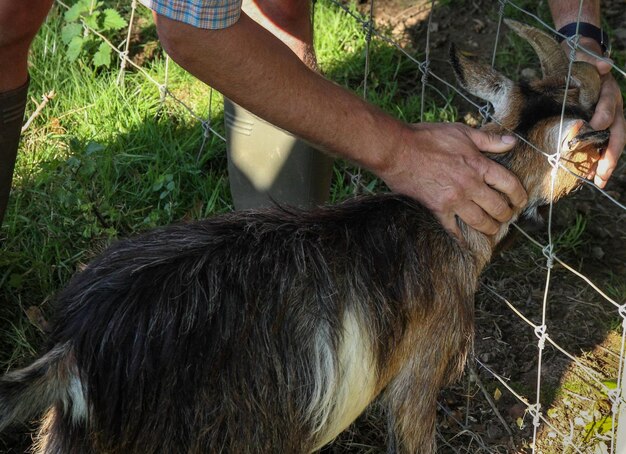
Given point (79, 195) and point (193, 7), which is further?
point (79, 195)

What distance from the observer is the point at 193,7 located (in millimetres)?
2129

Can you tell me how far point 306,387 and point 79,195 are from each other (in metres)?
1.73

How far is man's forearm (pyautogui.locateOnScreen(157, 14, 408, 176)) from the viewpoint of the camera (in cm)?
224

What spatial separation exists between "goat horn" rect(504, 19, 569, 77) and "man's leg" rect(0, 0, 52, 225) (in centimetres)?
156

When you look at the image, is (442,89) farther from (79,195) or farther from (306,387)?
(306,387)

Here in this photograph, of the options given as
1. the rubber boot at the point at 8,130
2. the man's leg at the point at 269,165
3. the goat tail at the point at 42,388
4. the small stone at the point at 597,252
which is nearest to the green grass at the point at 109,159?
the man's leg at the point at 269,165

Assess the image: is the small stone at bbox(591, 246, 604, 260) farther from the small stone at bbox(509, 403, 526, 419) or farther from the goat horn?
the goat horn

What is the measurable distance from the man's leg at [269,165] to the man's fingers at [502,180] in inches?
42.5

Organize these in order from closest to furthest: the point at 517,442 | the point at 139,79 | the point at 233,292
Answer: the point at 233,292
the point at 517,442
the point at 139,79

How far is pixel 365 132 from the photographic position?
250 centimetres

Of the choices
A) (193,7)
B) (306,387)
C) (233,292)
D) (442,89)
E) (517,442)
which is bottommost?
(517,442)

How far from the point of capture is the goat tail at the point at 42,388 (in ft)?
6.62

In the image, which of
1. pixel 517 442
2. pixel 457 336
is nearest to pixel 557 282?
pixel 517 442

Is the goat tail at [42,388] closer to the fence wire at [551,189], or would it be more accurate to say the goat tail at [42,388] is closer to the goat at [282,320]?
the goat at [282,320]
